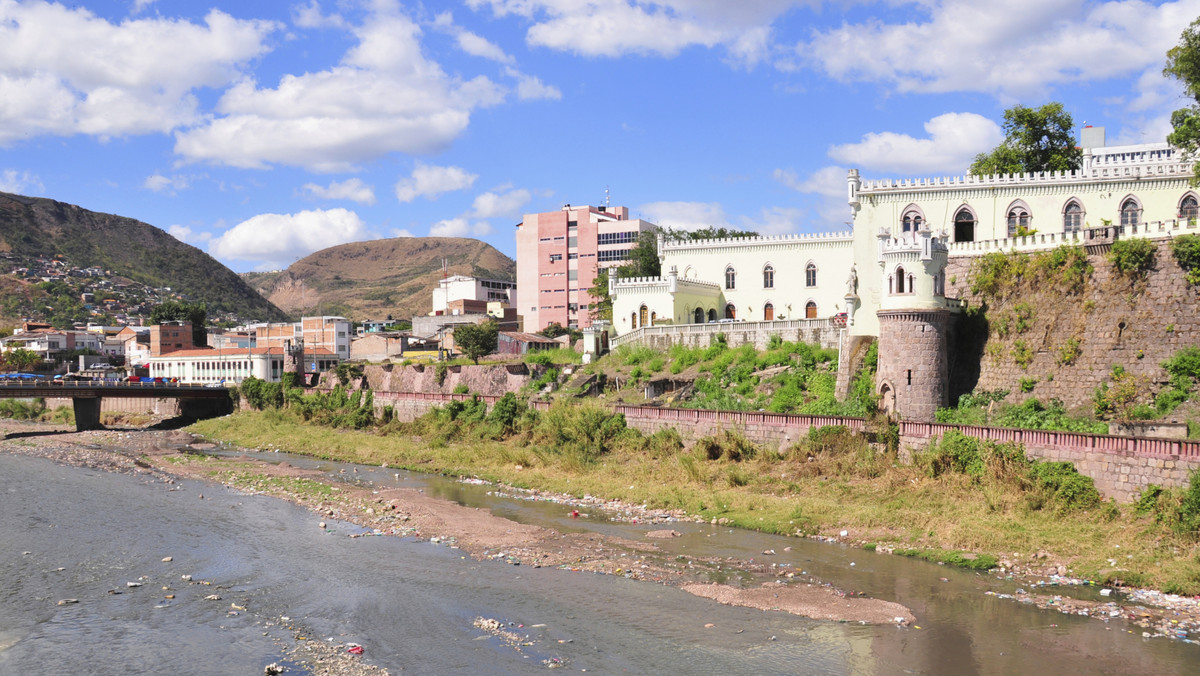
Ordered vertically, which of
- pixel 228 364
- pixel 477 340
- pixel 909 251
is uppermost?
pixel 909 251

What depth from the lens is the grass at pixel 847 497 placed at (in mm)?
20375

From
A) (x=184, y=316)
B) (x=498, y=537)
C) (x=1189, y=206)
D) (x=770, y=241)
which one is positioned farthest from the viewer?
(x=184, y=316)

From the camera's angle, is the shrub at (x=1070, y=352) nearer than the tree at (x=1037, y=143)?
Yes

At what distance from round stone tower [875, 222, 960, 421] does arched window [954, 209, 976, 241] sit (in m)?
8.40

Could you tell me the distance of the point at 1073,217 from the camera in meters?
36.8

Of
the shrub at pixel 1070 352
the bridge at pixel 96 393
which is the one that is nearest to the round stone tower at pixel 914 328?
the shrub at pixel 1070 352

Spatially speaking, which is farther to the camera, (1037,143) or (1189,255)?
(1037,143)

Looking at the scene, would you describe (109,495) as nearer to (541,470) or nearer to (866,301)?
(541,470)

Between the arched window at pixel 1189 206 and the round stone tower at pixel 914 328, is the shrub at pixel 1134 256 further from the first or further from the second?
the arched window at pixel 1189 206

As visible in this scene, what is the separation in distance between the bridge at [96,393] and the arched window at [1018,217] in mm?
50702

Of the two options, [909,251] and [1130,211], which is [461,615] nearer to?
[909,251]

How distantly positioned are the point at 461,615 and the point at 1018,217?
101ft

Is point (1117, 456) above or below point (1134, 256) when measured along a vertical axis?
below

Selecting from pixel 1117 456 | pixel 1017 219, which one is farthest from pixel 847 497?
pixel 1017 219
